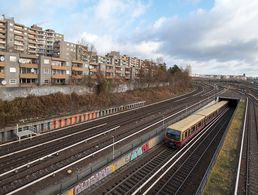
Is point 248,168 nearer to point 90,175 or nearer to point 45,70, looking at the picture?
point 90,175

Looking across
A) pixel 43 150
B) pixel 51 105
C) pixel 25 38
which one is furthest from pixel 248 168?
pixel 25 38

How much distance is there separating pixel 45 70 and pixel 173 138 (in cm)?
4246

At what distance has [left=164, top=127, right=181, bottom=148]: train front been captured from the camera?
27531mm

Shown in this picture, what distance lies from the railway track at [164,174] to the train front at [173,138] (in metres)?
1.02

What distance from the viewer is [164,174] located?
2116 centimetres

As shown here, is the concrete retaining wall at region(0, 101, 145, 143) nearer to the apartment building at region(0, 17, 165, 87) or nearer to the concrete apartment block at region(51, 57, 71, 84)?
the apartment building at region(0, 17, 165, 87)

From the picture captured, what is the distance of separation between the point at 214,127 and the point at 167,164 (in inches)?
975

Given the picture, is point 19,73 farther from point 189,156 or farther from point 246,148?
point 246,148

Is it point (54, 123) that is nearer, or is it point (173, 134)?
point (173, 134)

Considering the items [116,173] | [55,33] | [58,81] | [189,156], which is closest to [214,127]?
[189,156]

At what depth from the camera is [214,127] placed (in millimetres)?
42781

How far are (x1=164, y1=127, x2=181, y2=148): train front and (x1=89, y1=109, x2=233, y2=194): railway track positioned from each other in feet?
3.36

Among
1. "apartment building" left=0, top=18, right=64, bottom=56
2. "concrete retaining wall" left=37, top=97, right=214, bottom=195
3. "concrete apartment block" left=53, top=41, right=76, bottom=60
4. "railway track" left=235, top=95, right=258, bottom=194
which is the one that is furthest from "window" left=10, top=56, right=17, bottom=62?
"railway track" left=235, top=95, right=258, bottom=194

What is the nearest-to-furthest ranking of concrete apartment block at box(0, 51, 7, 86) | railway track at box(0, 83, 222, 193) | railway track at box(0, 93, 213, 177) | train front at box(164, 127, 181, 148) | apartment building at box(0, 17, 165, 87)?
1. railway track at box(0, 83, 222, 193)
2. railway track at box(0, 93, 213, 177)
3. train front at box(164, 127, 181, 148)
4. concrete apartment block at box(0, 51, 7, 86)
5. apartment building at box(0, 17, 165, 87)
